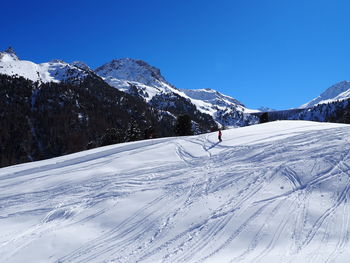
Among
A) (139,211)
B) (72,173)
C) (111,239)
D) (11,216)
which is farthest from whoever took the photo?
(72,173)

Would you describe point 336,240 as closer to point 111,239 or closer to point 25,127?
point 111,239

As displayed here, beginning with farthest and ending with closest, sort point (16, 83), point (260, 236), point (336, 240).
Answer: point (16, 83) < point (260, 236) < point (336, 240)

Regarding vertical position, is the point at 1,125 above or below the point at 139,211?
above

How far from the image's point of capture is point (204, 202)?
9688mm

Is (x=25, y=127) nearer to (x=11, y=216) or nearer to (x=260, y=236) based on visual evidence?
(x=11, y=216)

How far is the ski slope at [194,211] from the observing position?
7070 mm

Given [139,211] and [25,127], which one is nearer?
[139,211]

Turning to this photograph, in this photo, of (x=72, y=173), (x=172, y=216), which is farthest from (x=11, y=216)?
(x=172, y=216)

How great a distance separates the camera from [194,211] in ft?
30.0

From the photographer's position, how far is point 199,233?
308 inches

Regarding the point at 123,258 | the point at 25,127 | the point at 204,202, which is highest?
the point at 25,127

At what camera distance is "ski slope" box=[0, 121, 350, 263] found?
7.07 metres

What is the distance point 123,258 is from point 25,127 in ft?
470

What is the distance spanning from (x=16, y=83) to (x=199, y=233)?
636 ft
